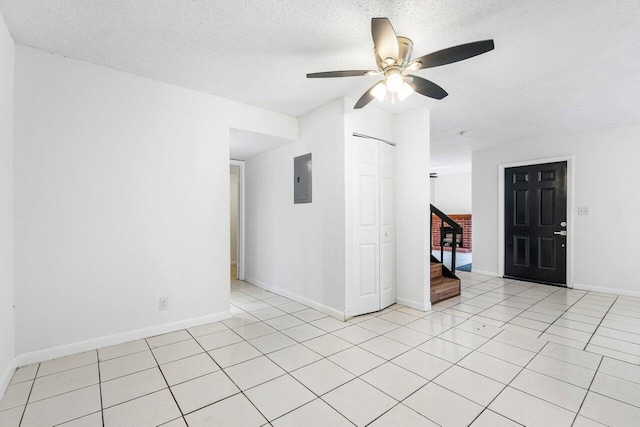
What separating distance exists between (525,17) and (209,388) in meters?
3.38

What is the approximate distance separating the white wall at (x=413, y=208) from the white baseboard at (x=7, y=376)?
3.80 metres

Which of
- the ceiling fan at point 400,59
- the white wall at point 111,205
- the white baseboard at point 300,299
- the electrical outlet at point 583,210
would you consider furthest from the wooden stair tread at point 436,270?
the white wall at point 111,205

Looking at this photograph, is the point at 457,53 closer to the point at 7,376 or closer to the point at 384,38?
the point at 384,38

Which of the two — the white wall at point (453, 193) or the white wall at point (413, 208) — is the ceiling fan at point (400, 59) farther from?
the white wall at point (453, 193)

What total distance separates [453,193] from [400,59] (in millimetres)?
9057

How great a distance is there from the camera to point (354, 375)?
2227mm

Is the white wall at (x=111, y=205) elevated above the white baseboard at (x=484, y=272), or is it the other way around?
the white wall at (x=111, y=205)

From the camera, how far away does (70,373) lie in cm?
224

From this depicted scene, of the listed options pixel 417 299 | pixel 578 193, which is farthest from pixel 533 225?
pixel 417 299

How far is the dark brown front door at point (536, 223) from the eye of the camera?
16.2 ft

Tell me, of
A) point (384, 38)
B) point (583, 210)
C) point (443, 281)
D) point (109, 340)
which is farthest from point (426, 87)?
point (583, 210)

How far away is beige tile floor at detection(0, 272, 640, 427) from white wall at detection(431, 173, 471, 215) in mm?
6634

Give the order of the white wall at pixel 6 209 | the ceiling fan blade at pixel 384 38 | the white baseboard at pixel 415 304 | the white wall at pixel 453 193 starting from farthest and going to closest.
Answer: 1. the white wall at pixel 453 193
2. the white baseboard at pixel 415 304
3. the white wall at pixel 6 209
4. the ceiling fan blade at pixel 384 38

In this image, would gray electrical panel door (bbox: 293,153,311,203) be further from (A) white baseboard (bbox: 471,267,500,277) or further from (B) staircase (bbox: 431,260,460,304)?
(A) white baseboard (bbox: 471,267,500,277)
